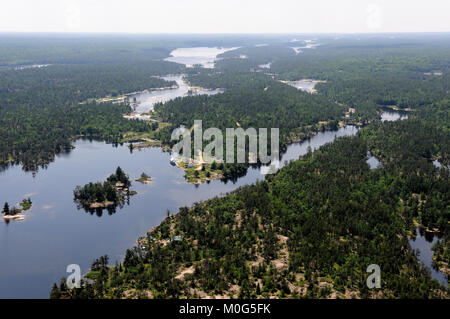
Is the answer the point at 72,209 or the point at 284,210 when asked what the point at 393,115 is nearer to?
the point at 284,210

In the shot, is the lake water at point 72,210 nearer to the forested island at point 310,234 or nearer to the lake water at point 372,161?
the forested island at point 310,234

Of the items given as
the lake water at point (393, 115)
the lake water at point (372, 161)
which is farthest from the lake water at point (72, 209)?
the lake water at point (393, 115)

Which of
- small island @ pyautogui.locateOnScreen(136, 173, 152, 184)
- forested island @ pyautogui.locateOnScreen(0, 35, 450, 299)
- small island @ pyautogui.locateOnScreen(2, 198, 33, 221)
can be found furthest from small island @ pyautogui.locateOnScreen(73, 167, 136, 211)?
small island @ pyautogui.locateOnScreen(2, 198, 33, 221)

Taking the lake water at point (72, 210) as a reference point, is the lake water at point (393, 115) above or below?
above

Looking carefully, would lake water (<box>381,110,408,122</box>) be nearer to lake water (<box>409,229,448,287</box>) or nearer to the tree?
lake water (<box>409,229,448,287</box>)
